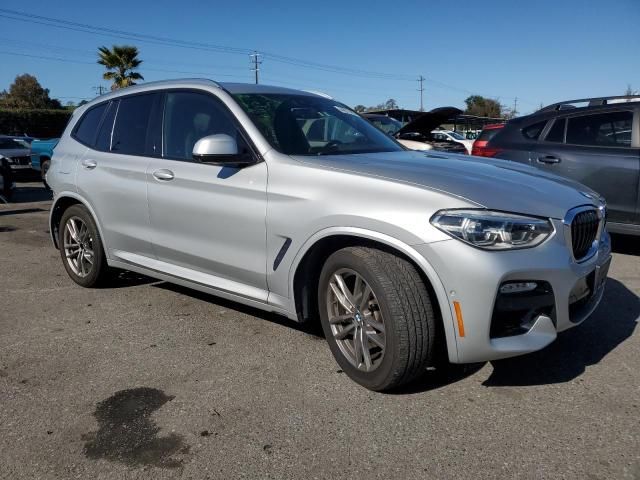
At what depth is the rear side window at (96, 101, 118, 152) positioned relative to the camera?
4.71 m

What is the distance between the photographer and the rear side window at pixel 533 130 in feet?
21.8

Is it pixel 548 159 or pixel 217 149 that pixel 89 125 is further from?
pixel 548 159

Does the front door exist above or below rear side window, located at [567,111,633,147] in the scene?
below

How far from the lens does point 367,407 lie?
113 inches

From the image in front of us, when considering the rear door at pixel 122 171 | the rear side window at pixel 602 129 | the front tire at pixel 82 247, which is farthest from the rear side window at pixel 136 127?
the rear side window at pixel 602 129

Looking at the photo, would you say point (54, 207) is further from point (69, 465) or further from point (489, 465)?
point (489, 465)

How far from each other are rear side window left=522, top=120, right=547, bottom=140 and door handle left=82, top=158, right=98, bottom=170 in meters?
4.84

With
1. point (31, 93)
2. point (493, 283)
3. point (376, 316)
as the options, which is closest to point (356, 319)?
point (376, 316)

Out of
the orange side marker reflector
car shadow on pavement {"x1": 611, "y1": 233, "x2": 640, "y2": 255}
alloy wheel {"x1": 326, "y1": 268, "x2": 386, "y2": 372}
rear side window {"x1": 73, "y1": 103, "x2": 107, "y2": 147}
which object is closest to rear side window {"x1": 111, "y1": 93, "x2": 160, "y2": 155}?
rear side window {"x1": 73, "y1": 103, "x2": 107, "y2": 147}

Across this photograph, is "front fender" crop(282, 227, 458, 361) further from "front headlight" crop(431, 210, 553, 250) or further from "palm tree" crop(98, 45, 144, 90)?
"palm tree" crop(98, 45, 144, 90)

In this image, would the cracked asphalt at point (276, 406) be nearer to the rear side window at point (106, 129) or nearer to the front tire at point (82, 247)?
the front tire at point (82, 247)

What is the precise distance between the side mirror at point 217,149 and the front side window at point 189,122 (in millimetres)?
305

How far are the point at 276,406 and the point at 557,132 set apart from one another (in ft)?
16.7

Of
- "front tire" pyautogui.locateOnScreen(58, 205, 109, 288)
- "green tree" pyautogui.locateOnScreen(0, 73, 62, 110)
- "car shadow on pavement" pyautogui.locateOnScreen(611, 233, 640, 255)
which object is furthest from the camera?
"green tree" pyautogui.locateOnScreen(0, 73, 62, 110)
